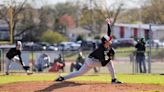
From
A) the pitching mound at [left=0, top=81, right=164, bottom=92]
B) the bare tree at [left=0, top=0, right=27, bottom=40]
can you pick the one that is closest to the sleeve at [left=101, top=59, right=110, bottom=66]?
the pitching mound at [left=0, top=81, right=164, bottom=92]

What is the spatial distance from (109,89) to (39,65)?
15164mm

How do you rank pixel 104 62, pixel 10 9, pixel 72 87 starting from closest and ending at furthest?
pixel 72 87
pixel 104 62
pixel 10 9

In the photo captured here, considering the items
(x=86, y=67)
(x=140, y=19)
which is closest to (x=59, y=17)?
(x=140, y=19)

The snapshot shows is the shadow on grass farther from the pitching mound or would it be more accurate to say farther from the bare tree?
the bare tree

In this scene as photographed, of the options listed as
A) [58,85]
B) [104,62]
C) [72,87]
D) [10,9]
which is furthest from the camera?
[10,9]

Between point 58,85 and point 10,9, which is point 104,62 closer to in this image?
point 58,85

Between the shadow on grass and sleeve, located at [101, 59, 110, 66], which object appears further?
sleeve, located at [101, 59, 110, 66]

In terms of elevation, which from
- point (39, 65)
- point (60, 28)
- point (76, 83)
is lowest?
point (60, 28)

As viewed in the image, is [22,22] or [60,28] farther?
[60,28]

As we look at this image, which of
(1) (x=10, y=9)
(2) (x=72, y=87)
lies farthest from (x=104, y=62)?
(1) (x=10, y=9)

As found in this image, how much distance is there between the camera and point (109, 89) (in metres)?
12.7

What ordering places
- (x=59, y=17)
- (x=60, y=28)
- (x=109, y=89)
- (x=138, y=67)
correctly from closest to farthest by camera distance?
(x=109, y=89) < (x=138, y=67) < (x=60, y=28) < (x=59, y=17)

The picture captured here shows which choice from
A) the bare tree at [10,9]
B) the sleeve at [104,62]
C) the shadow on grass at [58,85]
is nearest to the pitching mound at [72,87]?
the shadow on grass at [58,85]

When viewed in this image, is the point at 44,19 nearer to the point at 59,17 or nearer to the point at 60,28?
the point at 60,28
